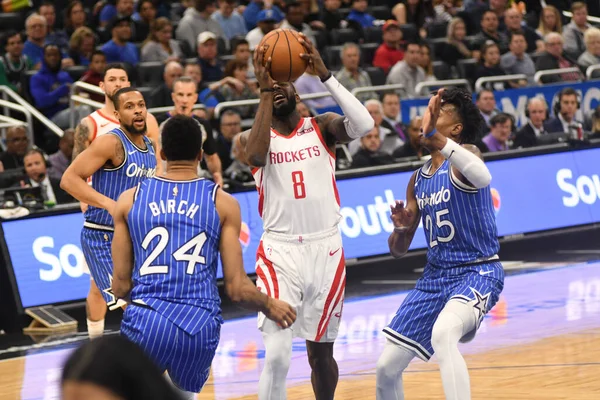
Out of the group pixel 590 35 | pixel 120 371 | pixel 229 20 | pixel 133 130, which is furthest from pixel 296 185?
pixel 590 35

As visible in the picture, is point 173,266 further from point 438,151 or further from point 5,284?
point 5,284

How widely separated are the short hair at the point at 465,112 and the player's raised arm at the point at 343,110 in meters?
0.45

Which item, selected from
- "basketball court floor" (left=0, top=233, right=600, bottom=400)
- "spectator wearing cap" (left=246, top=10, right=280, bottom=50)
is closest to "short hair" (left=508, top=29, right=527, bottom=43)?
"spectator wearing cap" (left=246, top=10, right=280, bottom=50)

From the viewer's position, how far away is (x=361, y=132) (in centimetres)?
636

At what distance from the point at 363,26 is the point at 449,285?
1376 centimetres

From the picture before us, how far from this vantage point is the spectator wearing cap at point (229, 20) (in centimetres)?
1711

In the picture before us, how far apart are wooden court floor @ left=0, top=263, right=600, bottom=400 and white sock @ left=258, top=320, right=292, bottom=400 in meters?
1.57

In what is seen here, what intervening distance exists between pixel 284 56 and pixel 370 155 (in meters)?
7.65

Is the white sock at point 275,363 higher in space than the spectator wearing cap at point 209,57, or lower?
higher

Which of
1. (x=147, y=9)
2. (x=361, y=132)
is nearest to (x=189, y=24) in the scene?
(x=147, y=9)

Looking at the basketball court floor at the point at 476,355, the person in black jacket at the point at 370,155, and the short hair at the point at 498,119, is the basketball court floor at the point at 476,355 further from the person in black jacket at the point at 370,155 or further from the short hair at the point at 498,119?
the short hair at the point at 498,119

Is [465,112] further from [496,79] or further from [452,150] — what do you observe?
[496,79]

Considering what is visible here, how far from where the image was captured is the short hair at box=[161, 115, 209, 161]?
513cm

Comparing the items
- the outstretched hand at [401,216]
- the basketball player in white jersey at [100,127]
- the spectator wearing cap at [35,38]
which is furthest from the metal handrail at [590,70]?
Result: the outstretched hand at [401,216]
